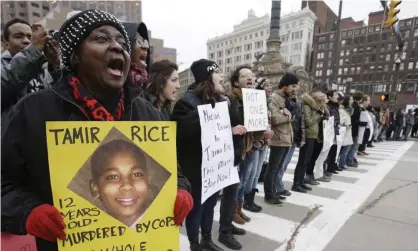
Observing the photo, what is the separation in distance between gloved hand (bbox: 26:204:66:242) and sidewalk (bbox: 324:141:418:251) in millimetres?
2918

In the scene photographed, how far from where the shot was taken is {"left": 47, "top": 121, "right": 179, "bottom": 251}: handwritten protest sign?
1.07 m

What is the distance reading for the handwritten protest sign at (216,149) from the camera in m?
2.50

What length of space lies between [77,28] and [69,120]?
16.0 inches

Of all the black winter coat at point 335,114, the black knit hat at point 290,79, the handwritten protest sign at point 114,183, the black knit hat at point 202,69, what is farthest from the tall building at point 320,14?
the handwritten protest sign at point 114,183

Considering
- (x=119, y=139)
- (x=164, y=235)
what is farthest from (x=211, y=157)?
(x=119, y=139)

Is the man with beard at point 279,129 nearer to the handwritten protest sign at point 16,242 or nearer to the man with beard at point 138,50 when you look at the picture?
the man with beard at point 138,50


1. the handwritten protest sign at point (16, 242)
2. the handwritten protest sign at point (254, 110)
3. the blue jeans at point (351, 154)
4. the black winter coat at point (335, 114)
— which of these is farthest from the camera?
the blue jeans at point (351, 154)

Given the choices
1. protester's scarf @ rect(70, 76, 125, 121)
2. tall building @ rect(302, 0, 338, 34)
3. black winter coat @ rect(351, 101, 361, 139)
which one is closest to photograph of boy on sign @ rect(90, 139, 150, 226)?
protester's scarf @ rect(70, 76, 125, 121)

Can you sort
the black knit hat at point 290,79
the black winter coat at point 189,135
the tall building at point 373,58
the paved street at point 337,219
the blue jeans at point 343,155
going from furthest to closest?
the tall building at point 373,58
the blue jeans at point 343,155
the black knit hat at point 290,79
the paved street at point 337,219
the black winter coat at point 189,135

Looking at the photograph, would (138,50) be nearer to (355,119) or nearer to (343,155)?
(343,155)

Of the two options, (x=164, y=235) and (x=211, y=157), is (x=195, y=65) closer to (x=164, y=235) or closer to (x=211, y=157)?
(x=211, y=157)

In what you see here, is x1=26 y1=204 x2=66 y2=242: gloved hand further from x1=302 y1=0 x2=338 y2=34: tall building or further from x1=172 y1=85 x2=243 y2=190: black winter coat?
x1=302 y1=0 x2=338 y2=34: tall building

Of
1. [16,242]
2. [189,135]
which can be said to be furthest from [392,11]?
[16,242]

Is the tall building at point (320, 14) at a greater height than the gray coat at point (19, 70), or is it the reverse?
the tall building at point (320, 14)
